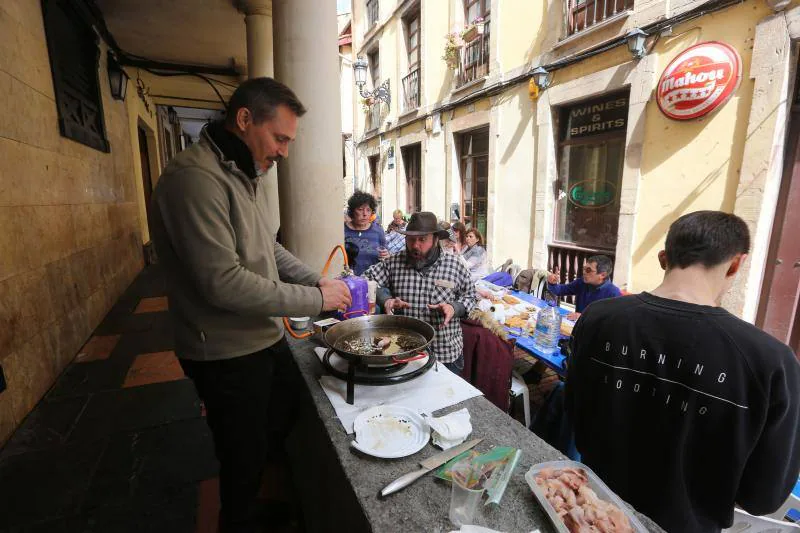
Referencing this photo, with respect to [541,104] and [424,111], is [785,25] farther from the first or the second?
[424,111]

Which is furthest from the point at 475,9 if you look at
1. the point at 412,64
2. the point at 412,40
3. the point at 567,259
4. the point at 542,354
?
the point at 542,354

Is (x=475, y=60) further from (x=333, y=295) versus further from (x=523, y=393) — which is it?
(x=333, y=295)

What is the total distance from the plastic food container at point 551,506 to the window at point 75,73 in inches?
212

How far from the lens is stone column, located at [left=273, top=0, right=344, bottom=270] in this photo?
3096 millimetres

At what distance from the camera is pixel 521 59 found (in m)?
7.28

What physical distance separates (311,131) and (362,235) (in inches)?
78.0

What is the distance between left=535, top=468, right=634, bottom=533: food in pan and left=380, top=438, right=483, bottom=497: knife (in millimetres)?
248

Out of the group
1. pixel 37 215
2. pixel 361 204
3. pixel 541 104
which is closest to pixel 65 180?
pixel 37 215

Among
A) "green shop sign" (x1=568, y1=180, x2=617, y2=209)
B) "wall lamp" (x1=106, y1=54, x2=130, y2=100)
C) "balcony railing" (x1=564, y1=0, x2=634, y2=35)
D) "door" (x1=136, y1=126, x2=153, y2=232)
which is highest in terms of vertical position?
"balcony railing" (x1=564, y1=0, x2=634, y2=35)

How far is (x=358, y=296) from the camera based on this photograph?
2217 mm

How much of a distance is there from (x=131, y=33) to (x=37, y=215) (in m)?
4.97

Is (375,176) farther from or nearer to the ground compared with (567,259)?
farther from the ground

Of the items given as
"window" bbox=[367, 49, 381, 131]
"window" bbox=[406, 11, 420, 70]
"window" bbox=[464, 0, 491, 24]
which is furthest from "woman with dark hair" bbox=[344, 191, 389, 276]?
"window" bbox=[367, 49, 381, 131]

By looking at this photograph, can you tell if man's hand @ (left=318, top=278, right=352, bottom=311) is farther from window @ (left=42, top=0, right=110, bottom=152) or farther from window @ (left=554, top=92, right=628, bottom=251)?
window @ (left=554, top=92, right=628, bottom=251)
